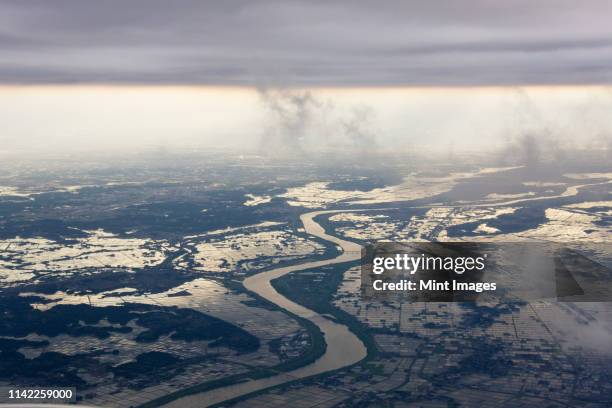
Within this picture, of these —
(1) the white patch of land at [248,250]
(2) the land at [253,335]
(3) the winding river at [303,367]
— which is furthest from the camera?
(1) the white patch of land at [248,250]

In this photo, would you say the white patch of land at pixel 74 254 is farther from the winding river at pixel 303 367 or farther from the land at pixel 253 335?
the winding river at pixel 303 367

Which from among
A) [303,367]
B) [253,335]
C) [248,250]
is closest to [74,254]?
[248,250]

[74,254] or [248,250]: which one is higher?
[248,250]

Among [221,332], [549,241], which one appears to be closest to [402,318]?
[221,332]

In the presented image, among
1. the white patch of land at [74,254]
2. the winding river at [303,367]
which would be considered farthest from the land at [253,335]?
the winding river at [303,367]

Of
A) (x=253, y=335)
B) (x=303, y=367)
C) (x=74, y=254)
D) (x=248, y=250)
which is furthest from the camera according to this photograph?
(x=248, y=250)

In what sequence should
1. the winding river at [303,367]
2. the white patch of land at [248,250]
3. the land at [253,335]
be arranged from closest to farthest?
the winding river at [303,367] < the land at [253,335] < the white patch of land at [248,250]

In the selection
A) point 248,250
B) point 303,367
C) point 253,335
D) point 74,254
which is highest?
point 248,250

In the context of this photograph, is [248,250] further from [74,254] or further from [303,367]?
[303,367]
